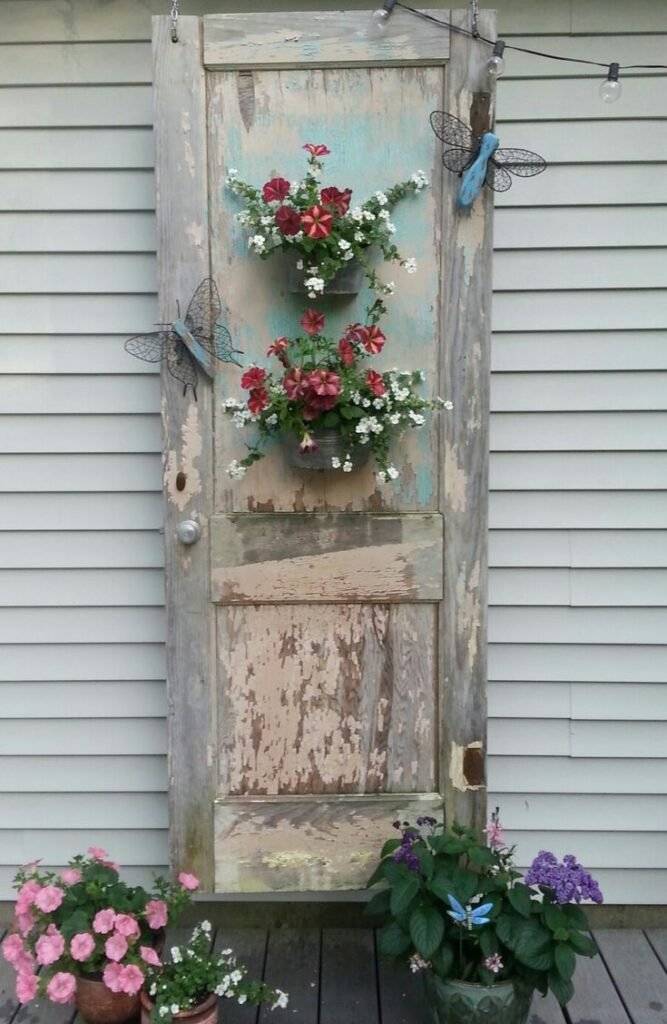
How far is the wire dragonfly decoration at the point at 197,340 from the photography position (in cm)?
228

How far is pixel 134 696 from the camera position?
106 inches

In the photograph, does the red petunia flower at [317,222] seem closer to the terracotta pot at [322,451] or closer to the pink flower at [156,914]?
the terracotta pot at [322,451]

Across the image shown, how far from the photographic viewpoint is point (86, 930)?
2164 millimetres

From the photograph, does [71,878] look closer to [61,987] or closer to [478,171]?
[61,987]

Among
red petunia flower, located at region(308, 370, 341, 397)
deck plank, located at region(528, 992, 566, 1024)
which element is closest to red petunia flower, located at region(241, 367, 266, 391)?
red petunia flower, located at region(308, 370, 341, 397)

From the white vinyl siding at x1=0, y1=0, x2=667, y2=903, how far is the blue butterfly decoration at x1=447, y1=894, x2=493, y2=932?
2.06 feet

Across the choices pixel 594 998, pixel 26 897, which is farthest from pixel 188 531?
pixel 594 998

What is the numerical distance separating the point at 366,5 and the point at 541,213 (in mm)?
692

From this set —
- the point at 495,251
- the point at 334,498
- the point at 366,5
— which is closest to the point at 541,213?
the point at 495,251

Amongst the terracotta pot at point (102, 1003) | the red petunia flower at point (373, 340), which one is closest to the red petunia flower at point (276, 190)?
the red petunia flower at point (373, 340)

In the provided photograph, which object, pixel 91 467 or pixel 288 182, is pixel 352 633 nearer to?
pixel 91 467

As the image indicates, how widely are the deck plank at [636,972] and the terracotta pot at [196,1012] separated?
102 cm

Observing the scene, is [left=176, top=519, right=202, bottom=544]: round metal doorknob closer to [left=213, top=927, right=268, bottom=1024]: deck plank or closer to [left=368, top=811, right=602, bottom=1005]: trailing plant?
[left=368, top=811, right=602, bottom=1005]: trailing plant

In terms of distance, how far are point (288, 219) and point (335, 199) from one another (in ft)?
0.39
